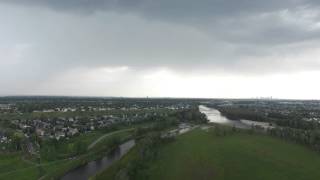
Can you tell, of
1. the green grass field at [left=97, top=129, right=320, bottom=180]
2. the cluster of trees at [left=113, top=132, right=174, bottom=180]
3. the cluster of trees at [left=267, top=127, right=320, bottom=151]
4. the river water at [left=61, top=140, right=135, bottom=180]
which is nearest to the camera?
the cluster of trees at [left=113, top=132, right=174, bottom=180]

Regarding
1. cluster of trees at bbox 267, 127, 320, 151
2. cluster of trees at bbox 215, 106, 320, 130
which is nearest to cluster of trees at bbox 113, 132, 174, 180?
cluster of trees at bbox 267, 127, 320, 151

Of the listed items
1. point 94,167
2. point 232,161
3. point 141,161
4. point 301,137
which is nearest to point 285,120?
point 301,137

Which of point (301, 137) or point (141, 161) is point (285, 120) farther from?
point (141, 161)

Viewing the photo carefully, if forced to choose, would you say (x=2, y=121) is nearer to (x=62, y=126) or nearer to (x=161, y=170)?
(x=62, y=126)

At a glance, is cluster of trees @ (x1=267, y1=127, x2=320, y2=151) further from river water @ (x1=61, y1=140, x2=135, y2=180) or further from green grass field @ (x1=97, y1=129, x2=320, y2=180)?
river water @ (x1=61, y1=140, x2=135, y2=180)

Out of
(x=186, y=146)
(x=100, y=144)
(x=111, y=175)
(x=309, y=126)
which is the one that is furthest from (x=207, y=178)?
(x=309, y=126)

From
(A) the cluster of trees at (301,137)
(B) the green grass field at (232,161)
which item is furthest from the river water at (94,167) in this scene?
(A) the cluster of trees at (301,137)

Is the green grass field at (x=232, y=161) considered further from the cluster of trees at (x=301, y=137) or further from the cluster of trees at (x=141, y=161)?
the cluster of trees at (x=301, y=137)
